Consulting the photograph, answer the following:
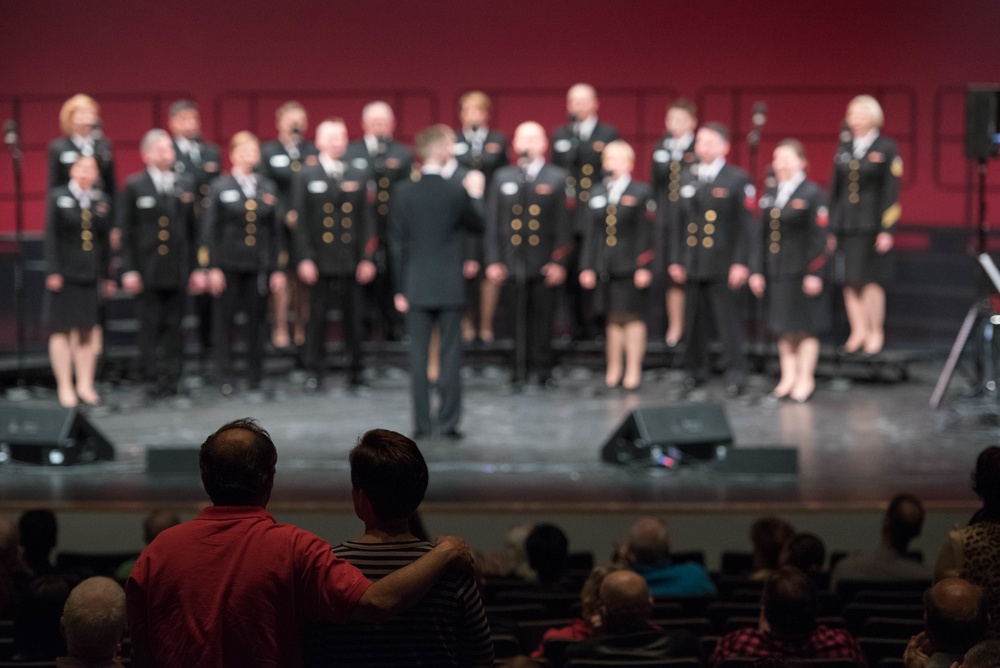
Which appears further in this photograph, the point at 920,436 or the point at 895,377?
the point at 895,377

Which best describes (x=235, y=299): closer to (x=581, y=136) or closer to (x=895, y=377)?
(x=581, y=136)

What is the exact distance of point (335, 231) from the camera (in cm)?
817

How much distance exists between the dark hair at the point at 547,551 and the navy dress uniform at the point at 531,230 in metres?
3.94

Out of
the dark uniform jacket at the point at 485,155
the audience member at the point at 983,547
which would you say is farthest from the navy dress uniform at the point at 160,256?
the audience member at the point at 983,547

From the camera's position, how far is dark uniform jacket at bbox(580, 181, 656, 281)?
800 centimetres

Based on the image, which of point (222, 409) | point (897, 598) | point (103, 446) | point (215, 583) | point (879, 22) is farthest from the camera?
point (879, 22)

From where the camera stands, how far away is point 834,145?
11.5 meters

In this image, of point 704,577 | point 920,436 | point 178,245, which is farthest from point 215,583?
point 178,245

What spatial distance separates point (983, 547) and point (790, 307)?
4380 mm

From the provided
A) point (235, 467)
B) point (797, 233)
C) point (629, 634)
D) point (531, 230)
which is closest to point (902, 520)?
point (629, 634)

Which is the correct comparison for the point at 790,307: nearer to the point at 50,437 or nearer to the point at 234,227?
the point at 234,227

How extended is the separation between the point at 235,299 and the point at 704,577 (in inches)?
170

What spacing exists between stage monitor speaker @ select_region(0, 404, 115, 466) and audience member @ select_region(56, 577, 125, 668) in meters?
3.55

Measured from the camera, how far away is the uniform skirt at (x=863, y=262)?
8703 millimetres
